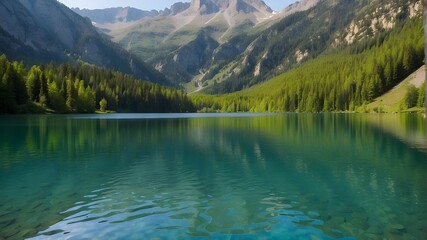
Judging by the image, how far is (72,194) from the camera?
25.2m

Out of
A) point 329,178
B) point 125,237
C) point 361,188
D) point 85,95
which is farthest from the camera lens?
point 85,95

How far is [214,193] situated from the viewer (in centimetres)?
2561

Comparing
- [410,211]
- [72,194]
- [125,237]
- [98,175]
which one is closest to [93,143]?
[98,175]

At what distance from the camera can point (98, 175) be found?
3212 centimetres

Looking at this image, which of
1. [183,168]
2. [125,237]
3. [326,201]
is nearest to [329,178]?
[326,201]

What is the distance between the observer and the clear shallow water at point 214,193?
1802 centimetres

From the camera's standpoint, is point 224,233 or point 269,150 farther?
point 269,150

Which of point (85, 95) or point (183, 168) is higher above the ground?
point (85, 95)

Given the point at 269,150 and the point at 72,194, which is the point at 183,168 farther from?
the point at 269,150

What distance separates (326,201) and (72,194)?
56.8 ft

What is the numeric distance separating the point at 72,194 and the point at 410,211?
21.7 m

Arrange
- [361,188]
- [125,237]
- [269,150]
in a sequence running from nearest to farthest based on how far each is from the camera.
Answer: [125,237]
[361,188]
[269,150]

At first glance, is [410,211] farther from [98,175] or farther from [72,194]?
[98,175]

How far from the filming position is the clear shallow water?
709 inches
